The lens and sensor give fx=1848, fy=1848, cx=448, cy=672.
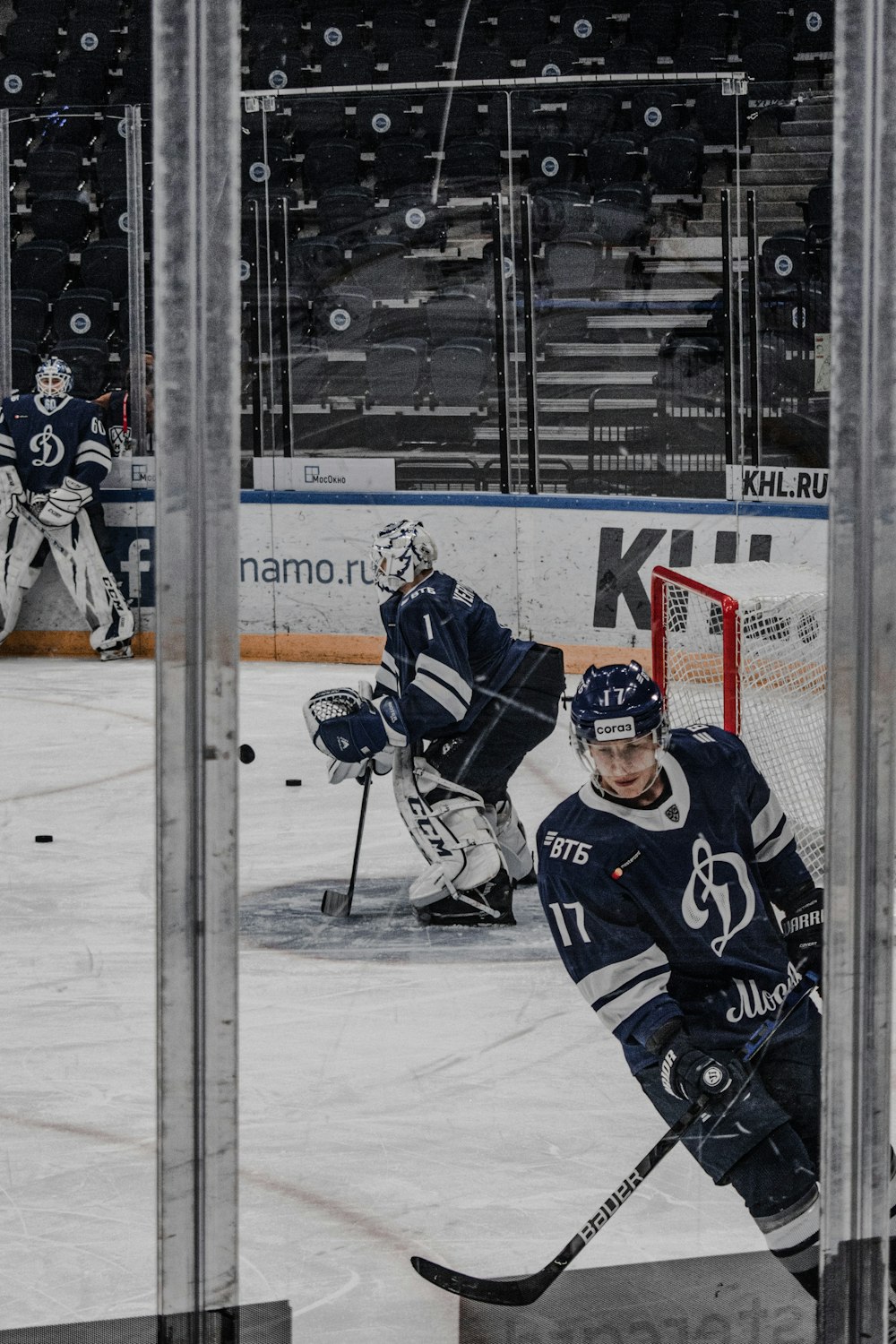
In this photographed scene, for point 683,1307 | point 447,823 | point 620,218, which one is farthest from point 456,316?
point 683,1307

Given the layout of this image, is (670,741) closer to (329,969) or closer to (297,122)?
(329,969)

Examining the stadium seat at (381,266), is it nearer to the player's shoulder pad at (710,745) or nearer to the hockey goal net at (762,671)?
the hockey goal net at (762,671)

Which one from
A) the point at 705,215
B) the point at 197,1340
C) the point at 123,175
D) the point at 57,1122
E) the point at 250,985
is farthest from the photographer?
the point at 123,175

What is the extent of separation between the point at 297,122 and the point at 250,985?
511 cm

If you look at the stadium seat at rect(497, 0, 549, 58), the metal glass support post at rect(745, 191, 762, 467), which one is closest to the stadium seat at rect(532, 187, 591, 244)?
the metal glass support post at rect(745, 191, 762, 467)

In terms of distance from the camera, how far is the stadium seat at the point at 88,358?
26.4 feet

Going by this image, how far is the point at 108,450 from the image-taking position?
23.6 ft

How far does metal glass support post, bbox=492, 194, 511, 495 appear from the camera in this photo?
6922 millimetres

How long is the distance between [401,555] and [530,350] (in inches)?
152

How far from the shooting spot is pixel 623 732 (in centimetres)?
204

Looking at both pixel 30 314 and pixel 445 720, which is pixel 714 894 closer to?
pixel 445 720

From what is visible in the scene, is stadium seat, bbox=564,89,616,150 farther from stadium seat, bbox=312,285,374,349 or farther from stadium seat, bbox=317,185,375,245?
stadium seat, bbox=312,285,374,349

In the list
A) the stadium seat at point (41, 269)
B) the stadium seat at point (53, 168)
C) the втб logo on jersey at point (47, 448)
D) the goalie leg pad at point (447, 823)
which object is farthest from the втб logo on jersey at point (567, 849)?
the stadium seat at point (41, 269)

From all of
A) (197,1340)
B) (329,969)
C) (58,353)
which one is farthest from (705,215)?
(197,1340)
